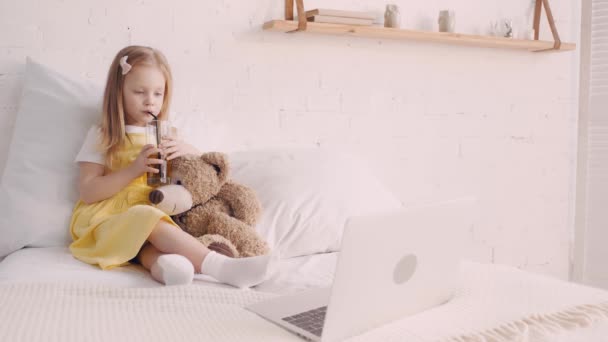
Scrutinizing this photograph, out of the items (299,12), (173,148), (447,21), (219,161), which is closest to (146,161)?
(173,148)

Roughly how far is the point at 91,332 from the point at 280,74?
141 cm

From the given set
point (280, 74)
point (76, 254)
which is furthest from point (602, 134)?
point (76, 254)

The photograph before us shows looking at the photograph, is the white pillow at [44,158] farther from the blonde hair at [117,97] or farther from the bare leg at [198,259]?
the bare leg at [198,259]

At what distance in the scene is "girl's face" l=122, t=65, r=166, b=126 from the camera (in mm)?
1658

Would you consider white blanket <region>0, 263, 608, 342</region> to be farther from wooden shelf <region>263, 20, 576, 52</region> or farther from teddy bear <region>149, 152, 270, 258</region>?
wooden shelf <region>263, 20, 576, 52</region>

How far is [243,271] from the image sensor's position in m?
1.24

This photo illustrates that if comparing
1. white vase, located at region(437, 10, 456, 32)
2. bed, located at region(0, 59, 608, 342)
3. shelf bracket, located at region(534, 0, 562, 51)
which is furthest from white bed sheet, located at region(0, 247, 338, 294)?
shelf bracket, located at region(534, 0, 562, 51)

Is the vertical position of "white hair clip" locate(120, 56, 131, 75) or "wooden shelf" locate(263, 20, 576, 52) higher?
"wooden shelf" locate(263, 20, 576, 52)

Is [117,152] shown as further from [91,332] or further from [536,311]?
[536,311]

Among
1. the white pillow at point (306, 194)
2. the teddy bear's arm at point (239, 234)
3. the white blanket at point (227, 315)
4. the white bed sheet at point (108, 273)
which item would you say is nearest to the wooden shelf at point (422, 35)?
the white pillow at point (306, 194)

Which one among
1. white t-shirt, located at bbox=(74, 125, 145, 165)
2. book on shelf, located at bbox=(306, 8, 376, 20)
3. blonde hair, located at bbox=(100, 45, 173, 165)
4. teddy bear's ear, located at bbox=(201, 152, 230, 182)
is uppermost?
book on shelf, located at bbox=(306, 8, 376, 20)

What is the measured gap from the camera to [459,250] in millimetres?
1080

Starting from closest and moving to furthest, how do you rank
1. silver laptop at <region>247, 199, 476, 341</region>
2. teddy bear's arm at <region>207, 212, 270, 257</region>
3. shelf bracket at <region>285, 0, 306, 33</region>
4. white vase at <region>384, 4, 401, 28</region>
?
silver laptop at <region>247, 199, 476, 341</region>, teddy bear's arm at <region>207, 212, 270, 257</region>, shelf bracket at <region>285, 0, 306, 33</region>, white vase at <region>384, 4, 401, 28</region>

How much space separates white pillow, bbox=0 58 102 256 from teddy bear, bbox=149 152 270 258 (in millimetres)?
274
